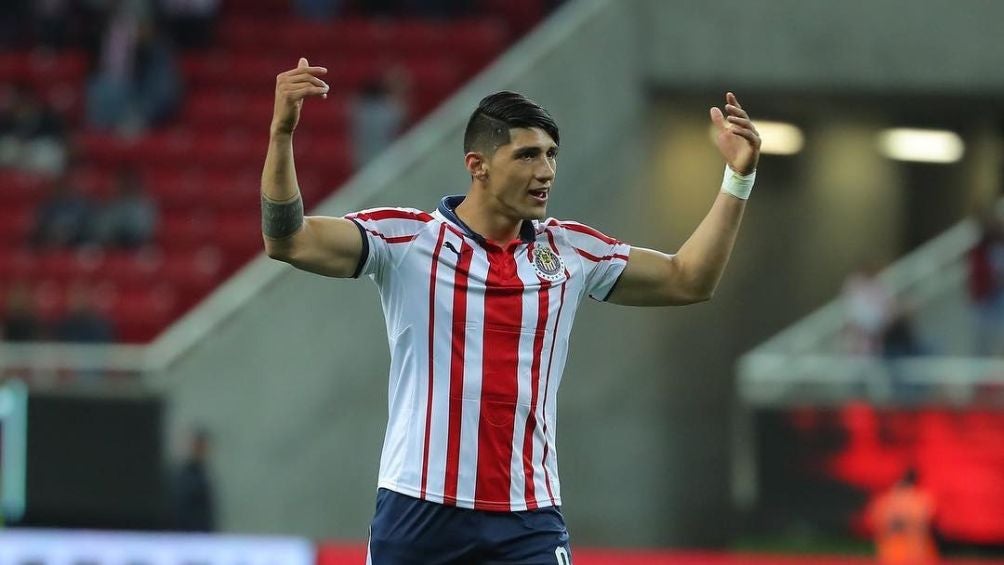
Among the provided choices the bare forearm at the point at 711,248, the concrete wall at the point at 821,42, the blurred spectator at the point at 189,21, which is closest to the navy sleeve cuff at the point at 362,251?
the bare forearm at the point at 711,248

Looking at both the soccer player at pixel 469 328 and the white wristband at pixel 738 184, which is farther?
the white wristband at pixel 738 184

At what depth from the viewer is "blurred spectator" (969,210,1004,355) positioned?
47.3 ft

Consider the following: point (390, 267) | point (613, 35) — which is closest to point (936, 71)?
point (613, 35)

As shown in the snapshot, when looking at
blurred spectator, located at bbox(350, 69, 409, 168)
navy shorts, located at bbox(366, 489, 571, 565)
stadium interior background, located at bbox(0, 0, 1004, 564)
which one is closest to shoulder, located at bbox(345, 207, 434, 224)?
navy shorts, located at bbox(366, 489, 571, 565)

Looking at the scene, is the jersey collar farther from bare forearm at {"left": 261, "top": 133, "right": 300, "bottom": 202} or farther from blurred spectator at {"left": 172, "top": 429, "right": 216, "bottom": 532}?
blurred spectator at {"left": 172, "top": 429, "right": 216, "bottom": 532}

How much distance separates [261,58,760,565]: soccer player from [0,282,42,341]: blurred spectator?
9606 mm

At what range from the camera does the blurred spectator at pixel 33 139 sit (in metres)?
16.9

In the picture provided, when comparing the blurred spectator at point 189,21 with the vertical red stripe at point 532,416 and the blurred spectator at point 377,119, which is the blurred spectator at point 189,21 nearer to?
the blurred spectator at point 377,119

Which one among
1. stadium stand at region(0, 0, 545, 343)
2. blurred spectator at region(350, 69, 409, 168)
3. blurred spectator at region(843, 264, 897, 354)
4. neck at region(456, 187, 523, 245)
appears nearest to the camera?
neck at region(456, 187, 523, 245)

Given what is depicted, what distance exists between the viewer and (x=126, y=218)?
1581cm

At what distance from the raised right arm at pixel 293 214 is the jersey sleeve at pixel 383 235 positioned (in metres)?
→ 0.04

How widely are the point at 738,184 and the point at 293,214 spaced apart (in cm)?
142

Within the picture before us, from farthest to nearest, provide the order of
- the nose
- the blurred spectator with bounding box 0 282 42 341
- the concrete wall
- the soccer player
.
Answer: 1. the concrete wall
2. the blurred spectator with bounding box 0 282 42 341
3. the nose
4. the soccer player

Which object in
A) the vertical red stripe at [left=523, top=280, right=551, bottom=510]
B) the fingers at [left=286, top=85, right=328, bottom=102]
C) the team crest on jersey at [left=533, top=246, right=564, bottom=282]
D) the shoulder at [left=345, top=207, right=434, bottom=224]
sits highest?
the fingers at [left=286, top=85, right=328, bottom=102]
